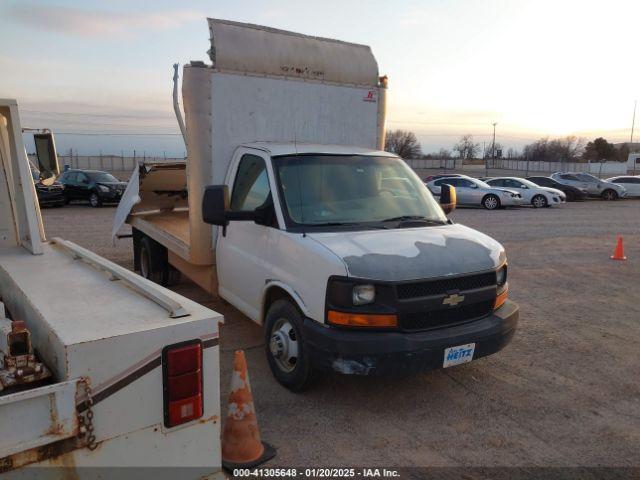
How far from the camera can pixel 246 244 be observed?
16.9ft

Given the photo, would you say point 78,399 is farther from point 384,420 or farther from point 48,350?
point 384,420

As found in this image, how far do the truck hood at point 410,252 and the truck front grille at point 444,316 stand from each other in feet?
1.00

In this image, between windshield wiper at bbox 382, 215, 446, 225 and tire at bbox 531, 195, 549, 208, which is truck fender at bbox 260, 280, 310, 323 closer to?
windshield wiper at bbox 382, 215, 446, 225

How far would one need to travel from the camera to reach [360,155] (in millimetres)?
5387

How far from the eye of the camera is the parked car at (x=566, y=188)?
28094 mm

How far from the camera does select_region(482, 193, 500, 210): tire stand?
23.0m

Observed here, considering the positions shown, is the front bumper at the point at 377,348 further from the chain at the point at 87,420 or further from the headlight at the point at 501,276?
the chain at the point at 87,420

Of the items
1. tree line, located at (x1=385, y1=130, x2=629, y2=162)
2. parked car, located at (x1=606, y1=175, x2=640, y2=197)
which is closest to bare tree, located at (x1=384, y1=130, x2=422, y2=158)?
tree line, located at (x1=385, y1=130, x2=629, y2=162)

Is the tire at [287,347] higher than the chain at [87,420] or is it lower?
lower

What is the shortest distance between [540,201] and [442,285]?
21.9 m

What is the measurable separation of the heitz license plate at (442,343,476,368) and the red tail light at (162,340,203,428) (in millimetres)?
2312

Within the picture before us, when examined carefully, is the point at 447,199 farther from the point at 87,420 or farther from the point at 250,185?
the point at 87,420

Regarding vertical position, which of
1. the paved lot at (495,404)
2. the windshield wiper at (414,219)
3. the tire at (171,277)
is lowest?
the paved lot at (495,404)

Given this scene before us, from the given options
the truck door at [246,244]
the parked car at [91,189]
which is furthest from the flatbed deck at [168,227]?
the parked car at [91,189]
